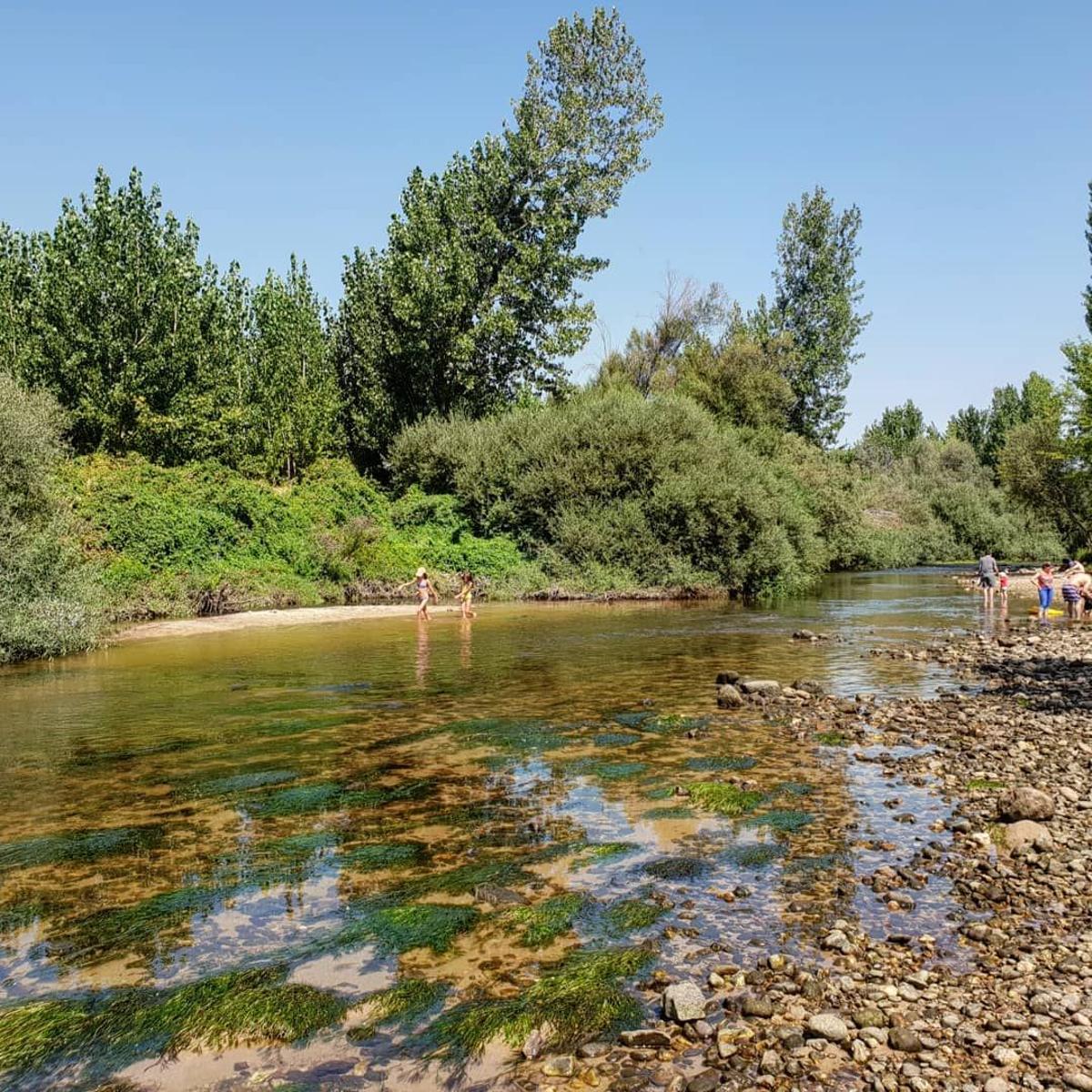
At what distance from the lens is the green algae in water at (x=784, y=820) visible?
9.52m

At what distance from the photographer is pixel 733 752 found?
1284cm

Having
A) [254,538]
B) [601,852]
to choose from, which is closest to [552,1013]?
[601,852]

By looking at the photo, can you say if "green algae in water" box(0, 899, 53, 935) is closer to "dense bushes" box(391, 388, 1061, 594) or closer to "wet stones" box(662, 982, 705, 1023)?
"wet stones" box(662, 982, 705, 1023)

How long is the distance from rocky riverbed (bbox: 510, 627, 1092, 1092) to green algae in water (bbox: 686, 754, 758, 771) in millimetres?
2220

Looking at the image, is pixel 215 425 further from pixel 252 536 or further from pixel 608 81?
pixel 608 81

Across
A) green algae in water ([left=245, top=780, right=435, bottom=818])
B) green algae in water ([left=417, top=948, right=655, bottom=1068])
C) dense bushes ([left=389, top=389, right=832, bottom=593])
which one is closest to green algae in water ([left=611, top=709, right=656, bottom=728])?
green algae in water ([left=245, top=780, right=435, bottom=818])

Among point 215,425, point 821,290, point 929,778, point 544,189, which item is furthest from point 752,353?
point 929,778

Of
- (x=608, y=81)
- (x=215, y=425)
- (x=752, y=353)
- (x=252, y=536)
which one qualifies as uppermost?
(x=608, y=81)

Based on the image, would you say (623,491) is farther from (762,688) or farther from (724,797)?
(724,797)

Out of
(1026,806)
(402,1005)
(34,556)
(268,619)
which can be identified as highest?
(34,556)

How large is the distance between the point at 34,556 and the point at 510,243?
33176 millimetres

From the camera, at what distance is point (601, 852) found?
903cm

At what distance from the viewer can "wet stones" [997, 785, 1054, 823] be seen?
8906 millimetres

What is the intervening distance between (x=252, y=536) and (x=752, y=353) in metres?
34.9
